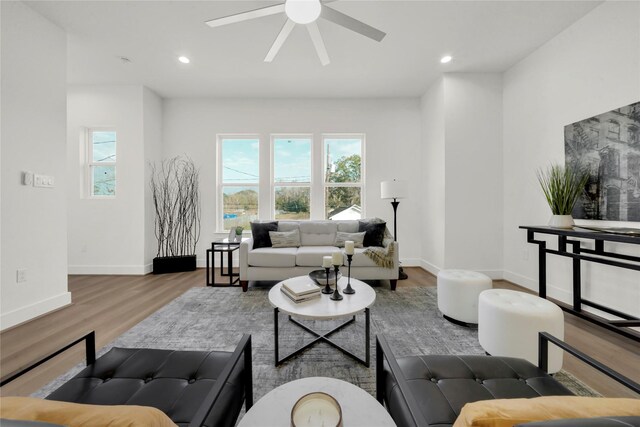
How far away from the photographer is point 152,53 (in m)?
3.07

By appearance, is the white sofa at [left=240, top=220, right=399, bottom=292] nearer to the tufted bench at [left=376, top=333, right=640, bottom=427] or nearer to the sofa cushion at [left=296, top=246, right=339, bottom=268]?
the sofa cushion at [left=296, top=246, right=339, bottom=268]

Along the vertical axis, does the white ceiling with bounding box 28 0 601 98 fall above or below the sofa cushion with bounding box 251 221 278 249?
above

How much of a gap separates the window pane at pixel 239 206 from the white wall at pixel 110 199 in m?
1.26

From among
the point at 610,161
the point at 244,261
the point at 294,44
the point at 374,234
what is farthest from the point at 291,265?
the point at 610,161

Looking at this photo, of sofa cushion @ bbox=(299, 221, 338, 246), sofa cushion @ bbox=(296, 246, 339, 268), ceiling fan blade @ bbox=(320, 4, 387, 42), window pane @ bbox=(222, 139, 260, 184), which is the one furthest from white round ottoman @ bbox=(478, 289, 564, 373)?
window pane @ bbox=(222, 139, 260, 184)

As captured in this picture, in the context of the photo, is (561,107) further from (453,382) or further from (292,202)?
(292,202)

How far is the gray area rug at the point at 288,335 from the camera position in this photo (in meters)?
1.58

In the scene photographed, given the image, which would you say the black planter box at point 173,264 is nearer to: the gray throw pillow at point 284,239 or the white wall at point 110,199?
the white wall at point 110,199

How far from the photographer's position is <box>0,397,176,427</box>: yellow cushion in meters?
0.55

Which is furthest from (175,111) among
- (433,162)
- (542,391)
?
(542,391)

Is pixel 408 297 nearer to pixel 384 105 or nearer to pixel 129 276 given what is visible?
pixel 384 105

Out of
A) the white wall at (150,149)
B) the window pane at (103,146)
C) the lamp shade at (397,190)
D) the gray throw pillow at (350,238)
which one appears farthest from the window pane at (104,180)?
the lamp shade at (397,190)

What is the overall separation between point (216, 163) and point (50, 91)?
208cm

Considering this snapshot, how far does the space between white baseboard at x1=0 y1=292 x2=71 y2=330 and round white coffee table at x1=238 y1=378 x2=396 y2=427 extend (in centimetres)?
294
